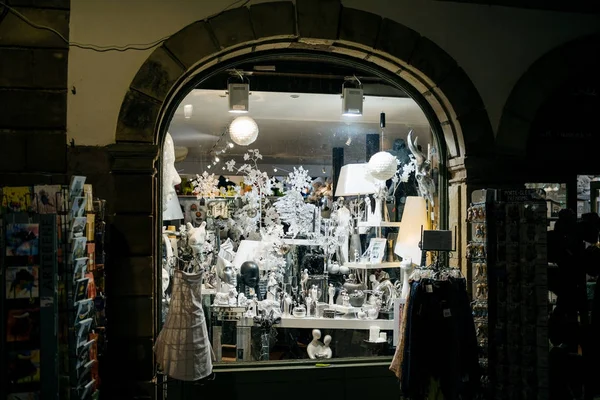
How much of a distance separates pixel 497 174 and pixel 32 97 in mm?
3462

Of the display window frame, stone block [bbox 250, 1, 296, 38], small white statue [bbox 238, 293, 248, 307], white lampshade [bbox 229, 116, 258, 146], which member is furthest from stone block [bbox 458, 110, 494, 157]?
small white statue [bbox 238, 293, 248, 307]

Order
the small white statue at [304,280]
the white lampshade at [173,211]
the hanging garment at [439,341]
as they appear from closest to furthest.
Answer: the hanging garment at [439,341] → the white lampshade at [173,211] → the small white statue at [304,280]

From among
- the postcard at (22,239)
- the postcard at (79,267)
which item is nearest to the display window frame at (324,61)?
the postcard at (79,267)

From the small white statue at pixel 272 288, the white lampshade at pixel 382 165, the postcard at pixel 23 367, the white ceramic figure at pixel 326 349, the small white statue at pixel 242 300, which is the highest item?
the white lampshade at pixel 382 165

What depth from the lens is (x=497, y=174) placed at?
5086mm

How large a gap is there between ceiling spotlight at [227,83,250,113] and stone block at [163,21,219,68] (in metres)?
0.74

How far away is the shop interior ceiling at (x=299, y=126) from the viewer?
18.0 ft

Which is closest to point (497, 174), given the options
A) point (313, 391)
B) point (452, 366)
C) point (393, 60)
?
Result: point (393, 60)

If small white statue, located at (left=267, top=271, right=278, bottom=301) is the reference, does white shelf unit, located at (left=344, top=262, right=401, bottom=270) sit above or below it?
above

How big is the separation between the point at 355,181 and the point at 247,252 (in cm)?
115

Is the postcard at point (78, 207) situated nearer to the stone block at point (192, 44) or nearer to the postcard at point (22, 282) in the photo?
the postcard at point (22, 282)

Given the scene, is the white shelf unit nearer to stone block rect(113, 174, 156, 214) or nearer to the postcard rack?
stone block rect(113, 174, 156, 214)

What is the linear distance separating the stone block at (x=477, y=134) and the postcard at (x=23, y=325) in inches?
130

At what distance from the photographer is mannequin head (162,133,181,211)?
514cm
